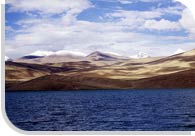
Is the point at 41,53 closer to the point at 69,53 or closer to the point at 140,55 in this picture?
the point at 69,53

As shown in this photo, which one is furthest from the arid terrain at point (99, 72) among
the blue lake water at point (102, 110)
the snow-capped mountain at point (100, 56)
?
the blue lake water at point (102, 110)

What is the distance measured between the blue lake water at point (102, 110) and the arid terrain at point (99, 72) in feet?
0.34

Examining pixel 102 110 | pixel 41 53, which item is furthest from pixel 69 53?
pixel 102 110

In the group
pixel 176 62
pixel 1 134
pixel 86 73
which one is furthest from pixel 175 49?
pixel 1 134

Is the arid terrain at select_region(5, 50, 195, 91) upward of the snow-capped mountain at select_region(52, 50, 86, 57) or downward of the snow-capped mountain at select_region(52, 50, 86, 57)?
downward

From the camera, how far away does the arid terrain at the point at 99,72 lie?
26.9ft

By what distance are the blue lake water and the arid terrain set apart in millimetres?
103

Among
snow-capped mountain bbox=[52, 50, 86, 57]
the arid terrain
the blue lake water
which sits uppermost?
snow-capped mountain bbox=[52, 50, 86, 57]

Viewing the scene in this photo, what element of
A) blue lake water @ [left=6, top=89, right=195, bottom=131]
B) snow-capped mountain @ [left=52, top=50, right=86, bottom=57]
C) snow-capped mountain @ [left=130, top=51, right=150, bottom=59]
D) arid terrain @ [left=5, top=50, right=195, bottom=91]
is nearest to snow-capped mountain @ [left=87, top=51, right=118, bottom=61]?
arid terrain @ [left=5, top=50, right=195, bottom=91]

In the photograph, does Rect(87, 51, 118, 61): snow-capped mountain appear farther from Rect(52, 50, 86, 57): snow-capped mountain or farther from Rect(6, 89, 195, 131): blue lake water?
Rect(6, 89, 195, 131): blue lake water

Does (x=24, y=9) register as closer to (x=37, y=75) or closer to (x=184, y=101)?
(x=37, y=75)

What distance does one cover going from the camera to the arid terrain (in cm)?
819

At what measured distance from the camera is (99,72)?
328 inches

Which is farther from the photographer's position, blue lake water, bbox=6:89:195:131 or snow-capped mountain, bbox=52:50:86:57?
snow-capped mountain, bbox=52:50:86:57
